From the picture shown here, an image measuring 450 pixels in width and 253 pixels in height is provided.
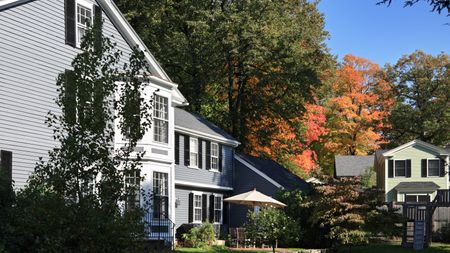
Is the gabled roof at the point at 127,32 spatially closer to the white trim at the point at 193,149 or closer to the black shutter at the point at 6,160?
the white trim at the point at 193,149

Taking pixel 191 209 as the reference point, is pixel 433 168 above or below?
above

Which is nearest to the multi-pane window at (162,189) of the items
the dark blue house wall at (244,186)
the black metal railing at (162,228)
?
the black metal railing at (162,228)

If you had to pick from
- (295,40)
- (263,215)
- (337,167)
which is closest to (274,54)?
(295,40)

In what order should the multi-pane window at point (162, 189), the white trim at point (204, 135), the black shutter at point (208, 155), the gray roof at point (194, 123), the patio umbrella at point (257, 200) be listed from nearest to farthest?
the multi-pane window at point (162, 189) < the patio umbrella at point (257, 200) < the white trim at point (204, 135) < the gray roof at point (194, 123) < the black shutter at point (208, 155)

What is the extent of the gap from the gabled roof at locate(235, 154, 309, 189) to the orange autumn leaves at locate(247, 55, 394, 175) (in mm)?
7478

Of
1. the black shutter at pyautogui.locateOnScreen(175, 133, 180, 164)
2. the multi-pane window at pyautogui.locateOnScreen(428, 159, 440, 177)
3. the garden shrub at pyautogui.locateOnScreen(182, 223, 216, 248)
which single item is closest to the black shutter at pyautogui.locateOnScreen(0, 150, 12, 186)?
the garden shrub at pyautogui.locateOnScreen(182, 223, 216, 248)

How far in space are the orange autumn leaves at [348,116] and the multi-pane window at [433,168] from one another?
7.87 meters

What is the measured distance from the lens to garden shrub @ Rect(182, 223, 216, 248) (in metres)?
31.2

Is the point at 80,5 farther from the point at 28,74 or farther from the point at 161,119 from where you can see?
the point at 161,119

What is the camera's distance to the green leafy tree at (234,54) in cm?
4069

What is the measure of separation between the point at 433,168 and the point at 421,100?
9.74 meters

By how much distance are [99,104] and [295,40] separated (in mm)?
31406

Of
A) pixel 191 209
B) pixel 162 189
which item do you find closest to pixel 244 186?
pixel 191 209

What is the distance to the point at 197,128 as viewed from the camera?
34750mm
